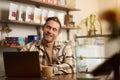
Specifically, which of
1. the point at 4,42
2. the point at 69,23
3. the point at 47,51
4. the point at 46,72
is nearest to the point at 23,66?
the point at 46,72

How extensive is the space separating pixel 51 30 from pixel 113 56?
255 cm

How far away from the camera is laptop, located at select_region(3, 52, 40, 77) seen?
1.86 metres

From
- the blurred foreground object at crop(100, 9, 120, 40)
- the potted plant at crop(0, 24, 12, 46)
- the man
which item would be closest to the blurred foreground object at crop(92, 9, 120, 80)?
the blurred foreground object at crop(100, 9, 120, 40)

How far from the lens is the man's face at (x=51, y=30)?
2.73 m

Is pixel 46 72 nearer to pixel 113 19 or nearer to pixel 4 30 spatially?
pixel 4 30

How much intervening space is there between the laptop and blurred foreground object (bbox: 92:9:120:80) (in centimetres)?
163

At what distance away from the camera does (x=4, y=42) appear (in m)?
3.18

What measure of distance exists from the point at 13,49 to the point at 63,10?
1.28 metres

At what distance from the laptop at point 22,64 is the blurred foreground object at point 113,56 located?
1.63m

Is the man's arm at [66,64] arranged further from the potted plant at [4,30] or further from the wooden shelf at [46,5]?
the wooden shelf at [46,5]

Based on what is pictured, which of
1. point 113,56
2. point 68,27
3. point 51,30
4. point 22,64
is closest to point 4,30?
point 51,30

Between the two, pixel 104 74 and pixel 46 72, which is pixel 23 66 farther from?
pixel 104 74

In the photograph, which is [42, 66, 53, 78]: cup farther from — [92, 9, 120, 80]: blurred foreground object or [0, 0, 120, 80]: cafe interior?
[92, 9, 120, 80]: blurred foreground object

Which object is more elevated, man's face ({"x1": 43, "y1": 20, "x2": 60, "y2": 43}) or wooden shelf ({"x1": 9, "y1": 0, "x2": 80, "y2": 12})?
wooden shelf ({"x1": 9, "y1": 0, "x2": 80, "y2": 12})
